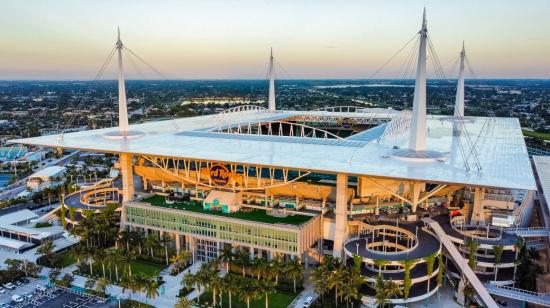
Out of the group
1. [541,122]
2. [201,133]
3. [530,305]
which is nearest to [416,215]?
[530,305]

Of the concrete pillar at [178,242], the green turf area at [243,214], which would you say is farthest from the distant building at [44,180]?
the concrete pillar at [178,242]

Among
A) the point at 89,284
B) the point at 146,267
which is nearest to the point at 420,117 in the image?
the point at 146,267

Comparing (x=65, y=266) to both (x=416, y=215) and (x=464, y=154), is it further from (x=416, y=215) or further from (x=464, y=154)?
(x=464, y=154)

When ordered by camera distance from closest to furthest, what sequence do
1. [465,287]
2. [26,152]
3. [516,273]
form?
[465,287] < [516,273] < [26,152]

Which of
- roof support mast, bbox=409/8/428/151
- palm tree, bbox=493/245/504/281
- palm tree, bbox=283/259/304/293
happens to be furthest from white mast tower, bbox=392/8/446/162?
palm tree, bbox=283/259/304/293

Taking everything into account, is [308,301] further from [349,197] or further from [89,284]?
[89,284]
